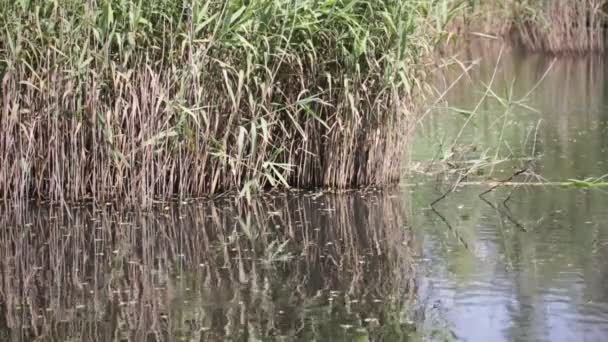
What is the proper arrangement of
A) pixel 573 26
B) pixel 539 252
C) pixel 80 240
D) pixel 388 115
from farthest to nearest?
1. pixel 573 26
2. pixel 388 115
3. pixel 80 240
4. pixel 539 252

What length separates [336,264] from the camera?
585 cm

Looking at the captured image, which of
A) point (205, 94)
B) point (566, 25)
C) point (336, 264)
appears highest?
point (566, 25)

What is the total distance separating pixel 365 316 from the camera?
486cm

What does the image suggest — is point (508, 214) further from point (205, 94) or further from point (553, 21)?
point (553, 21)

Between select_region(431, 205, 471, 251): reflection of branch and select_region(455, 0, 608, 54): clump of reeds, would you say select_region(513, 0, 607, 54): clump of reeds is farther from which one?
select_region(431, 205, 471, 251): reflection of branch

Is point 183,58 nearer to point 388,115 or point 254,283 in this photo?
point 388,115

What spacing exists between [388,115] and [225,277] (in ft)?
7.44

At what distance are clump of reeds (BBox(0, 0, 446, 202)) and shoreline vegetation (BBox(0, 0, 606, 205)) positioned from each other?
0.03 ft

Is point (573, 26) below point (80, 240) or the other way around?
the other way around

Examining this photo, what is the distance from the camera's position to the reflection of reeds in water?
4.77 m

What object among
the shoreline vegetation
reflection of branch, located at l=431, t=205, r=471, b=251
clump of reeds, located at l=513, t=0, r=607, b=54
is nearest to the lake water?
reflection of branch, located at l=431, t=205, r=471, b=251

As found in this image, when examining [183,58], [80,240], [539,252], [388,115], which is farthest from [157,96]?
[539,252]

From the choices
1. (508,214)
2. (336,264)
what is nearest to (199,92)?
(336,264)

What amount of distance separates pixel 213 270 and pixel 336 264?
64 cm
